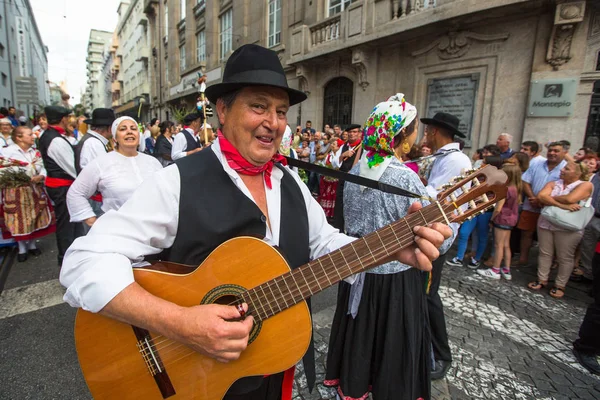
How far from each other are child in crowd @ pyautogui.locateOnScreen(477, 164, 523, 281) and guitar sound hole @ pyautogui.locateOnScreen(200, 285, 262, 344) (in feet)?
15.8

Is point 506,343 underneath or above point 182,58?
underneath

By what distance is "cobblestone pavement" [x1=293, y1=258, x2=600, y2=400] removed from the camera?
2.57m

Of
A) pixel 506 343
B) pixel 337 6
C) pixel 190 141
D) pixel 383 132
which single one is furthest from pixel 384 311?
pixel 337 6

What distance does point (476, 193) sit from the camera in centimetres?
121

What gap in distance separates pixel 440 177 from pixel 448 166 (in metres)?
0.14

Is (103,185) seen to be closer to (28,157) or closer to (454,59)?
(28,157)

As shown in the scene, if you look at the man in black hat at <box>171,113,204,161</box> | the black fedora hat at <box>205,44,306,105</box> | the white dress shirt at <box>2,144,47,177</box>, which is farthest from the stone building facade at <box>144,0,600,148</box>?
the white dress shirt at <box>2,144,47,177</box>

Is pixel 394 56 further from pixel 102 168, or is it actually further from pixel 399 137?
pixel 102 168

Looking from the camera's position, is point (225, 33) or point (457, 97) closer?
point (457, 97)

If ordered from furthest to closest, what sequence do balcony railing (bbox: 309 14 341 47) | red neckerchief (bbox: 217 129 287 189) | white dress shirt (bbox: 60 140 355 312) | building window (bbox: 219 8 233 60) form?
building window (bbox: 219 8 233 60)
balcony railing (bbox: 309 14 341 47)
red neckerchief (bbox: 217 129 287 189)
white dress shirt (bbox: 60 140 355 312)

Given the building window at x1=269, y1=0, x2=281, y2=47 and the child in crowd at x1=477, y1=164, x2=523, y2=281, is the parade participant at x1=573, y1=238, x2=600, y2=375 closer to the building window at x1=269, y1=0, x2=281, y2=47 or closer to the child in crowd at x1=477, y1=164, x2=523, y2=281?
the child in crowd at x1=477, y1=164, x2=523, y2=281

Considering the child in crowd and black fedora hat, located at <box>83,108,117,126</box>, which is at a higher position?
black fedora hat, located at <box>83,108,117,126</box>

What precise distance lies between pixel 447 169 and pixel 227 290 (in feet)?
8.87

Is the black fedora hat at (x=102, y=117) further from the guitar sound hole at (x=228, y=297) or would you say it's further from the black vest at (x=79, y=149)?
the guitar sound hole at (x=228, y=297)
